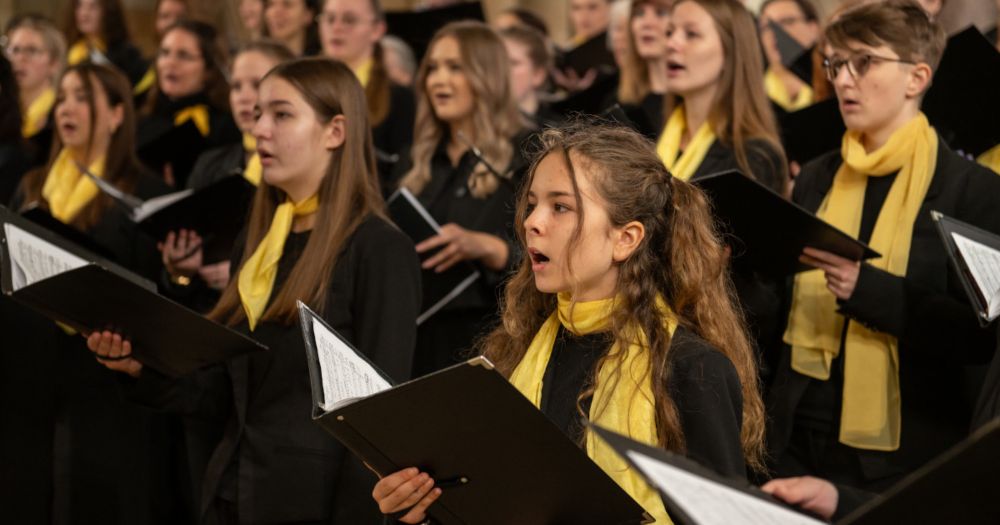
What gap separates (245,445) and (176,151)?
7.49 feet

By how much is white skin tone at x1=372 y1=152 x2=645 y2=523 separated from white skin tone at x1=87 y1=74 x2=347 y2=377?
100cm

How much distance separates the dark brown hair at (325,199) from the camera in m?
3.12

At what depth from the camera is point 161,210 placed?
387cm

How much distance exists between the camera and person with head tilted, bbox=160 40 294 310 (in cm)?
404

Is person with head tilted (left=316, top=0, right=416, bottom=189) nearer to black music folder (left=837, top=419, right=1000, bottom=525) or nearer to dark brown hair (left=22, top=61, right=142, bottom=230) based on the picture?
dark brown hair (left=22, top=61, right=142, bottom=230)

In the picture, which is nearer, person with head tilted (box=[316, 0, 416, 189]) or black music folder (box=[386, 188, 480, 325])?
black music folder (box=[386, 188, 480, 325])

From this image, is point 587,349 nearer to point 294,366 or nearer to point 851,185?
point 294,366

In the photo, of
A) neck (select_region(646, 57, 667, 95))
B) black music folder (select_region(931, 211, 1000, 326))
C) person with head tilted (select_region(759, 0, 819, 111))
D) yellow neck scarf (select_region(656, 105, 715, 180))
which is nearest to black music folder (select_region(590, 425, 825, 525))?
black music folder (select_region(931, 211, 1000, 326))

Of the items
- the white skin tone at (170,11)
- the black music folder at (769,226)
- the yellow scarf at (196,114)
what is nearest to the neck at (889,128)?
the black music folder at (769,226)

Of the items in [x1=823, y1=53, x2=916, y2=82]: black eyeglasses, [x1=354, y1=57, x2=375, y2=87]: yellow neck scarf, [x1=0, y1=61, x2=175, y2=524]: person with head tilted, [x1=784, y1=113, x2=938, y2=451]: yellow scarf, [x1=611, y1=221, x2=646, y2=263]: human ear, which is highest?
[x1=823, y1=53, x2=916, y2=82]: black eyeglasses

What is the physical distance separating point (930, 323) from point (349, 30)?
336 cm

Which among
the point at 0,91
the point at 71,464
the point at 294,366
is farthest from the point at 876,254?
the point at 0,91

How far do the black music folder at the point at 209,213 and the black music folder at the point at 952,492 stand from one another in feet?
8.39

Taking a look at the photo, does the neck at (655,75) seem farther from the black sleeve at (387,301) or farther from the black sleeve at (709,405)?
the black sleeve at (709,405)
